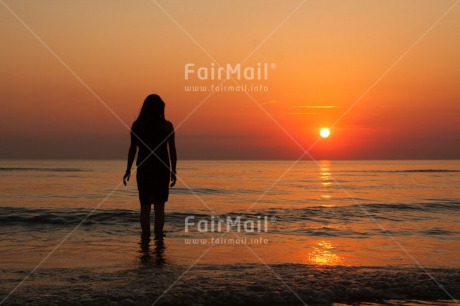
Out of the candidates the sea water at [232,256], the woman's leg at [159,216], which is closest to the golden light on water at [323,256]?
the sea water at [232,256]

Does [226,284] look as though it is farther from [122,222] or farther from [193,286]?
[122,222]

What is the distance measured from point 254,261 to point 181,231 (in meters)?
3.69

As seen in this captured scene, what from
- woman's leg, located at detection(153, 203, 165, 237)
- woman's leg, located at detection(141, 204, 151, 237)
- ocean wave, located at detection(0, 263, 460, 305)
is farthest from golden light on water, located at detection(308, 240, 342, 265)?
woman's leg, located at detection(141, 204, 151, 237)

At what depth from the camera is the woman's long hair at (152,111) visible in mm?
8039

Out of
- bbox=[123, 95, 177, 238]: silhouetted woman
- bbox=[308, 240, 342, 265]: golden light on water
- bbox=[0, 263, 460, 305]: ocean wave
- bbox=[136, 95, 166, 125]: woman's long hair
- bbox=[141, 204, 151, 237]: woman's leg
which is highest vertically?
bbox=[136, 95, 166, 125]: woman's long hair

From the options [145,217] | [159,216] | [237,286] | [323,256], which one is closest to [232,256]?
[323,256]

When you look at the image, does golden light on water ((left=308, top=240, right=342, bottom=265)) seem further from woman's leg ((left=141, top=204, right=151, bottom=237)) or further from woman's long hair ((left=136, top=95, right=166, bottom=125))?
woman's long hair ((left=136, top=95, right=166, bottom=125))

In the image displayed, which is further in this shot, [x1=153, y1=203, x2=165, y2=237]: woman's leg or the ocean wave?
[x1=153, y1=203, x2=165, y2=237]: woman's leg

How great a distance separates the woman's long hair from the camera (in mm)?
8039

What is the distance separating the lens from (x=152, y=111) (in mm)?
8023

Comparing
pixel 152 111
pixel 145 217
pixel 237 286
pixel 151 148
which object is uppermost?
pixel 152 111

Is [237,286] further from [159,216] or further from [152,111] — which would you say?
Result: [152,111]

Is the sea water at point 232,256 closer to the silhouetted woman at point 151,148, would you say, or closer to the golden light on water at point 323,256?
the golden light on water at point 323,256

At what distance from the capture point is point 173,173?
8.35m
